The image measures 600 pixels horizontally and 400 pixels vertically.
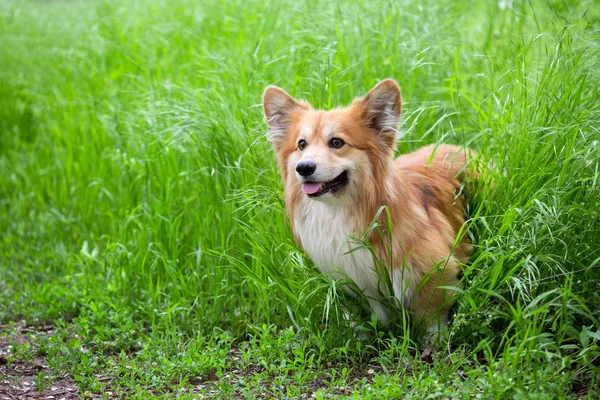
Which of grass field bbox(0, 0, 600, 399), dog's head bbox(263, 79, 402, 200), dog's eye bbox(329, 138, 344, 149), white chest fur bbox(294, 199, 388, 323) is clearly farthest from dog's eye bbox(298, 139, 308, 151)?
grass field bbox(0, 0, 600, 399)

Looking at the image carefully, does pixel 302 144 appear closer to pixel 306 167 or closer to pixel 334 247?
pixel 306 167

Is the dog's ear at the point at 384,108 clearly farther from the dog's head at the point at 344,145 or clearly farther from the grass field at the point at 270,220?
the grass field at the point at 270,220

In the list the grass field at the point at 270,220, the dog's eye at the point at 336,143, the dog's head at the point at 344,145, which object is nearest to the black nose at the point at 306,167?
the dog's head at the point at 344,145

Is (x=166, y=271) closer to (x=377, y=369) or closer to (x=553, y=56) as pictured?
(x=377, y=369)

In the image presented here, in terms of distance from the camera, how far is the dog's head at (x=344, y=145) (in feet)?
11.1

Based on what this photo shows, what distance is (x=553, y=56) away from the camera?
3564 mm

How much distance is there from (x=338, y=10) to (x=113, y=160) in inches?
76.1

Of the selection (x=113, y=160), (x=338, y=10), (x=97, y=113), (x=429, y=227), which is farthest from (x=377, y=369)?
(x=97, y=113)

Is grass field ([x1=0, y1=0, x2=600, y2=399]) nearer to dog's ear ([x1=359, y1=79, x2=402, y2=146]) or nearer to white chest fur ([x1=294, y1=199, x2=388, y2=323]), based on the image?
white chest fur ([x1=294, y1=199, x2=388, y2=323])

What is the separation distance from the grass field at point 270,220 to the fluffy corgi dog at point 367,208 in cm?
14

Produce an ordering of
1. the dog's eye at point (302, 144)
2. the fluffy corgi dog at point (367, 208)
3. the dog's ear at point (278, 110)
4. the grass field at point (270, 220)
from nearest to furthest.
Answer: the grass field at point (270, 220), the fluffy corgi dog at point (367, 208), the dog's eye at point (302, 144), the dog's ear at point (278, 110)

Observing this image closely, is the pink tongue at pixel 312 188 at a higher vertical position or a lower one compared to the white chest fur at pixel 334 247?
higher

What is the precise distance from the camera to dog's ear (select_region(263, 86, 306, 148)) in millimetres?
3652

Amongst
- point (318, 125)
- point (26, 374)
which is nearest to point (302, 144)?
point (318, 125)
